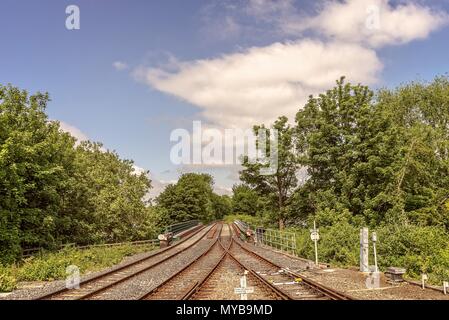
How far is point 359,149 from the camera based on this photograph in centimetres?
3192

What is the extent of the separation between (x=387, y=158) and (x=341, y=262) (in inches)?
554

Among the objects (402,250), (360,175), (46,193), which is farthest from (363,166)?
(46,193)

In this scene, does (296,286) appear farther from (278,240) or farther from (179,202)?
(179,202)

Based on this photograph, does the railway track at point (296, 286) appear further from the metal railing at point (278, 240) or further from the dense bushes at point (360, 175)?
the metal railing at point (278, 240)

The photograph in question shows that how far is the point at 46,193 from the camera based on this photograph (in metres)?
25.1

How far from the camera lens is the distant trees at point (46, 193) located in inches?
846

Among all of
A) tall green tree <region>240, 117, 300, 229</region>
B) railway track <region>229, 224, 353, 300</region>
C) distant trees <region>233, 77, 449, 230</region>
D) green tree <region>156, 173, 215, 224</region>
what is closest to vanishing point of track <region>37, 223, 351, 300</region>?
railway track <region>229, 224, 353, 300</region>

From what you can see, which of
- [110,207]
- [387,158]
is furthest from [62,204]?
[387,158]

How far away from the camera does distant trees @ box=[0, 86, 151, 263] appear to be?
2150 centimetres

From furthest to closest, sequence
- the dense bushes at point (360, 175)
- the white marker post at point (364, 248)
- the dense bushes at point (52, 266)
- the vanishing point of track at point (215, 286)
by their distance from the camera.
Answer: the dense bushes at point (360, 175)
the dense bushes at point (52, 266)
the white marker post at point (364, 248)
the vanishing point of track at point (215, 286)

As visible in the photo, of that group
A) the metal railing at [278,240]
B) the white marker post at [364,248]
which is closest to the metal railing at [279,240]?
the metal railing at [278,240]

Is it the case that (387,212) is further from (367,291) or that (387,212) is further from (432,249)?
(367,291)

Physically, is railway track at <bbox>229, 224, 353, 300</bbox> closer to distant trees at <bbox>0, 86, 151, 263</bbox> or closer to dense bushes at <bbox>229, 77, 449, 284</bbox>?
dense bushes at <bbox>229, 77, 449, 284</bbox>

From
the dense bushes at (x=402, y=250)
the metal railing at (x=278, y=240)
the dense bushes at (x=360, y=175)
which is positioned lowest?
the metal railing at (x=278, y=240)
